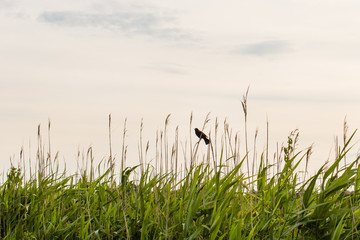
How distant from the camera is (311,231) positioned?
12.0ft

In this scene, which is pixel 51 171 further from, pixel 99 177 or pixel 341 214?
pixel 341 214

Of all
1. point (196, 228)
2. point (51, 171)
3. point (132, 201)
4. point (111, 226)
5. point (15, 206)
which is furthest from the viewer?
point (51, 171)

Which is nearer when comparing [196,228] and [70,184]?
[196,228]

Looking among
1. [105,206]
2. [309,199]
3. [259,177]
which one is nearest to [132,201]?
[105,206]

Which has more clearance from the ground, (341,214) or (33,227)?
(341,214)

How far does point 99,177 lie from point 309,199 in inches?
103

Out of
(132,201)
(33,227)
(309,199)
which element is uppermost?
(309,199)

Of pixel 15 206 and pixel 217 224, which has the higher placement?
pixel 217 224

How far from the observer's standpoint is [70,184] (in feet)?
18.5

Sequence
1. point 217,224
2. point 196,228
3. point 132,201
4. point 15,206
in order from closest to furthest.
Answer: point 217,224 → point 196,228 → point 132,201 → point 15,206

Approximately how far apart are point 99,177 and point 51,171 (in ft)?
2.43

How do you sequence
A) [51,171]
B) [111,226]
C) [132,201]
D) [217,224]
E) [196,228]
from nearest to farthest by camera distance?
[217,224], [196,228], [111,226], [132,201], [51,171]

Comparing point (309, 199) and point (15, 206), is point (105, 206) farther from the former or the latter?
point (309, 199)

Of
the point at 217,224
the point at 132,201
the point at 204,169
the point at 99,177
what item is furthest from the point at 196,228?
the point at 99,177
